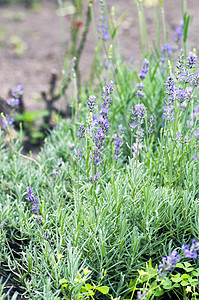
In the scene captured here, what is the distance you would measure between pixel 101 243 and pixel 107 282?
10.8 inches

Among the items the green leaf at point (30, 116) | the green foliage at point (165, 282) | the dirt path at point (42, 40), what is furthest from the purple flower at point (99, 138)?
the dirt path at point (42, 40)

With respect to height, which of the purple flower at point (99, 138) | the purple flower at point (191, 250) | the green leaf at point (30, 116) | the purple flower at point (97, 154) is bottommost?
the green leaf at point (30, 116)

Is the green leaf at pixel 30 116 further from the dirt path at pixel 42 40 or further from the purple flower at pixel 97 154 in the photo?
the purple flower at pixel 97 154

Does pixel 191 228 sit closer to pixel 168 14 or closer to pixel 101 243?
pixel 101 243

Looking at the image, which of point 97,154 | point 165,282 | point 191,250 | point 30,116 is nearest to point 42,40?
point 30,116

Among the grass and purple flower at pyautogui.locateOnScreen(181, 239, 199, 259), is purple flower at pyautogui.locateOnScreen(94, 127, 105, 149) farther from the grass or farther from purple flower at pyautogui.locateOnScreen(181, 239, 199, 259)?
purple flower at pyautogui.locateOnScreen(181, 239, 199, 259)

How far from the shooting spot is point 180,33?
10.8 feet

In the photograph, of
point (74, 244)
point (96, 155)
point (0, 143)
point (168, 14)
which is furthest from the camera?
point (168, 14)

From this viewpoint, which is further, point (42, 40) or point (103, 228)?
point (42, 40)

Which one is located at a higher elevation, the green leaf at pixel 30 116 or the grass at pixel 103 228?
the grass at pixel 103 228

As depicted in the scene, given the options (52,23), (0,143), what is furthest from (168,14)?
(0,143)

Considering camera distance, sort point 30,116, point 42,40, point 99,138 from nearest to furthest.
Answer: point 99,138, point 30,116, point 42,40

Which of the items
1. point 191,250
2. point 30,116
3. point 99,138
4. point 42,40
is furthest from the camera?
point 42,40

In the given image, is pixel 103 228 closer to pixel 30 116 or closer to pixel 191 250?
pixel 191 250
